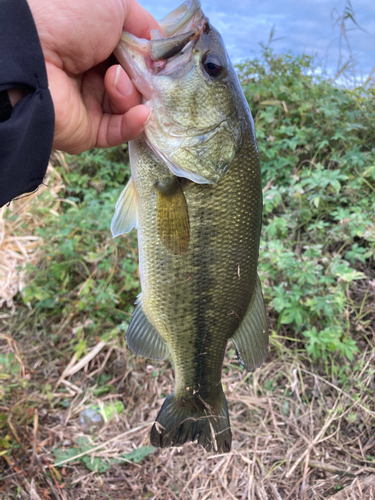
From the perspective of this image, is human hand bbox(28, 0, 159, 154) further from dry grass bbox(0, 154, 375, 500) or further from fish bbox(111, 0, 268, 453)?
dry grass bbox(0, 154, 375, 500)

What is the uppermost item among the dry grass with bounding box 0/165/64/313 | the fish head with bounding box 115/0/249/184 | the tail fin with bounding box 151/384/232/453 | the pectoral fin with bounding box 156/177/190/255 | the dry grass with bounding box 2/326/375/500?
the fish head with bounding box 115/0/249/184

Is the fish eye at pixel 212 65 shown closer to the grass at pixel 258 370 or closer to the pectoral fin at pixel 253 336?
the pectoral fin at pixel 253 336

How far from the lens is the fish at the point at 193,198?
1263 millimetres

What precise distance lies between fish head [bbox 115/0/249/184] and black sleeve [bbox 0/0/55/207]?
33 cm

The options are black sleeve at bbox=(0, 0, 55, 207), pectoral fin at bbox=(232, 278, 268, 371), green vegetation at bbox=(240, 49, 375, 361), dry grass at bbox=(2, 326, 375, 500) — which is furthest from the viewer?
green vegetation at bbox=(240, 49, 375, 361)

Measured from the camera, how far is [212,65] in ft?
4.17

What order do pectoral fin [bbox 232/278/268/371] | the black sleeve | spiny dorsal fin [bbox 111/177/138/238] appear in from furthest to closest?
pectoral fin [bbox 232/278/268/371] < spiny dorsal fin [bbox 111/177/138/238] < the black sleeve

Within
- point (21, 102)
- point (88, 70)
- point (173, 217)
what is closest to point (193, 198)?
point (173, 217)

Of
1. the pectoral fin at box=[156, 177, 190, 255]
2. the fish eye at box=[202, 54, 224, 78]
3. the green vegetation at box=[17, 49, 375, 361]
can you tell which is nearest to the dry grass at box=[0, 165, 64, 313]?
the green vegetation at box=[17, 49, 375, 361]

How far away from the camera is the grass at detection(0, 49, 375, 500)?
2.17 m

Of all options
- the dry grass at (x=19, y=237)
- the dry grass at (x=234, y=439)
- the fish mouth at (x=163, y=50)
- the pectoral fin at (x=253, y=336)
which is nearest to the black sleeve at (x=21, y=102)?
the fish mouth at (x=163, y=50)

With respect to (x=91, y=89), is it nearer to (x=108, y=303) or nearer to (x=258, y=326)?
(x=258, y=326)

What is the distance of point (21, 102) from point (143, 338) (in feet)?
3.54

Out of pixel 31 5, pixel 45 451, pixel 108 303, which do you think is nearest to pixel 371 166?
pixel 108 303
